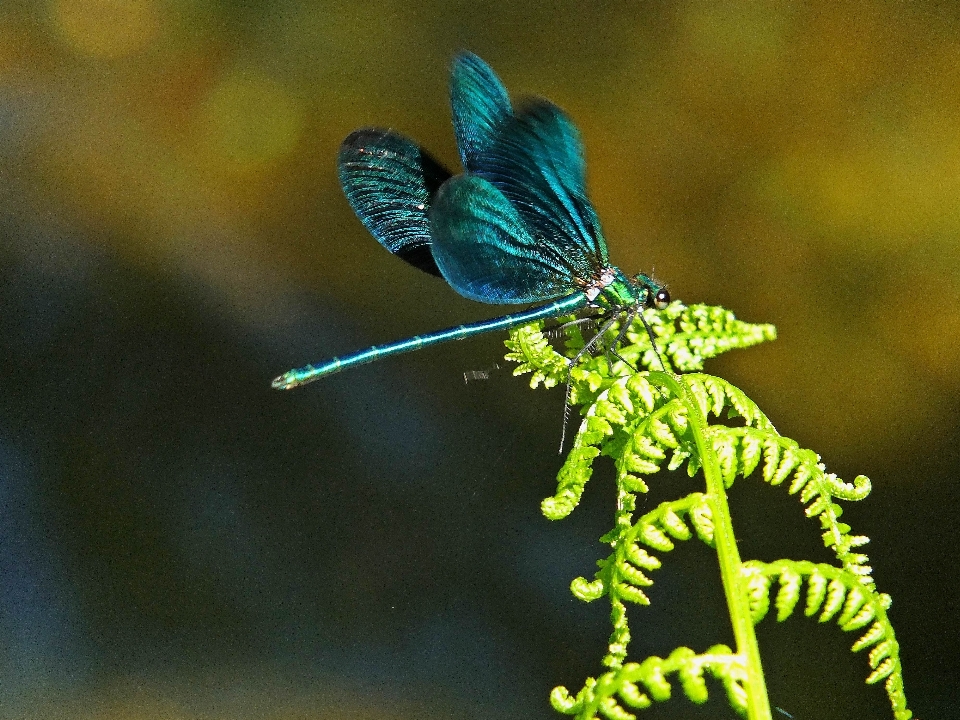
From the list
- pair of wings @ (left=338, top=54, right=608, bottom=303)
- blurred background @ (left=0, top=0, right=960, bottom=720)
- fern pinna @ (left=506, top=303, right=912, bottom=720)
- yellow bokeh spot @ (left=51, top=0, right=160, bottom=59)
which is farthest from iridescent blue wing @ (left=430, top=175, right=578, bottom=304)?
yellow bokeh spot @ (left=51, top=0, right=160, bottom=59)

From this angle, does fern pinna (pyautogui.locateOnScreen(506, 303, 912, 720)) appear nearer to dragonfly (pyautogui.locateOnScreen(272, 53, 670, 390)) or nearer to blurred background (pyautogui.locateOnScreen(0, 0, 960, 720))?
dragonfly (pyautogui.locateOnScreen(272, 53, 670, 390))

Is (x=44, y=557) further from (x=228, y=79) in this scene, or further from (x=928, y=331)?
(x=928, y=331)

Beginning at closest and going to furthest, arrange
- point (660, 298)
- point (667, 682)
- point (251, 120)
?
point (667, 682)
point (660, 298)
point (251, 120)

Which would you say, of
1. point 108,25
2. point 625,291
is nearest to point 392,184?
point 625,291

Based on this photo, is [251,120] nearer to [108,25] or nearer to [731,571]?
[108,25]

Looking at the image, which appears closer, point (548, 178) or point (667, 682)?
point (667, 682)

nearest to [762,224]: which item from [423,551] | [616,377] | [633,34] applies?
[633,34]
